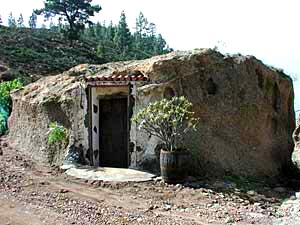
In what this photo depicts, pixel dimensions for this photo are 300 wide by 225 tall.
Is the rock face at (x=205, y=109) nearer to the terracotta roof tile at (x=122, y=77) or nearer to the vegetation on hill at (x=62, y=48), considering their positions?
the terracotta roof tile at (x=122, y=77)

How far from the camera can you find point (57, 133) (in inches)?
511

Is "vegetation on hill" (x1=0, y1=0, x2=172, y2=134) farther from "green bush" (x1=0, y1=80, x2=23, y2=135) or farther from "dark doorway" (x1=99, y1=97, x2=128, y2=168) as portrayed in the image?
"dark doorway" (x1=99, y1=97, x2=128, y2=168)

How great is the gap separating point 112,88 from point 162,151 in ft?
9.49

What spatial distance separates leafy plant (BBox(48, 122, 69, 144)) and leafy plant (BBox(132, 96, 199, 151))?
2.64m

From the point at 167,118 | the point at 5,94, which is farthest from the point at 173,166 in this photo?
the point at 5,94

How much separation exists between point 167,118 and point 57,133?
150 inches

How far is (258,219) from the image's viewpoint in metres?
8.45

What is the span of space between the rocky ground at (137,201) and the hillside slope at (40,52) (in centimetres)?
2099

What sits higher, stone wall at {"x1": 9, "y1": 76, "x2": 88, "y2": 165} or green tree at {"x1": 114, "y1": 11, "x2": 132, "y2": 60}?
green tree at {"x1": 114, "y1": 11, "x2": 132, "y2": 60}

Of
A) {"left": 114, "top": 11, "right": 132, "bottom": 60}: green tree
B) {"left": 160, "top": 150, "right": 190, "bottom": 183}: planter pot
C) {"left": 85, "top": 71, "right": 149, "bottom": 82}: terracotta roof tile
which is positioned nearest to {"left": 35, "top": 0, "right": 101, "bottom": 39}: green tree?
{"left": 114, "top": 11, "right": 132, "bottom": 60}: green tree

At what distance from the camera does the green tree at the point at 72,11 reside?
42031mm

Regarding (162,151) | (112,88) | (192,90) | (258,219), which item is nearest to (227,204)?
(258,219)

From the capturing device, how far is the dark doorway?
13.0 meters

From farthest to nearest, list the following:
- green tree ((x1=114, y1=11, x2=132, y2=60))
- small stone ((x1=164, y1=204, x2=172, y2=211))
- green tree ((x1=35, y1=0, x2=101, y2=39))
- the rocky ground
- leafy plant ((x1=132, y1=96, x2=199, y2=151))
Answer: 1. green tree ((x1=114, y1=11, x2=132, y2=60))
2. green tree ((x1=35, y1=0, x2=101, y2=39))
3. leafy plant ((x1=132, y1=96, x2=199, y2=151))
4. small stone ((x1=164, y1=204, x2=172, y2=211))
5. the rocky ground
